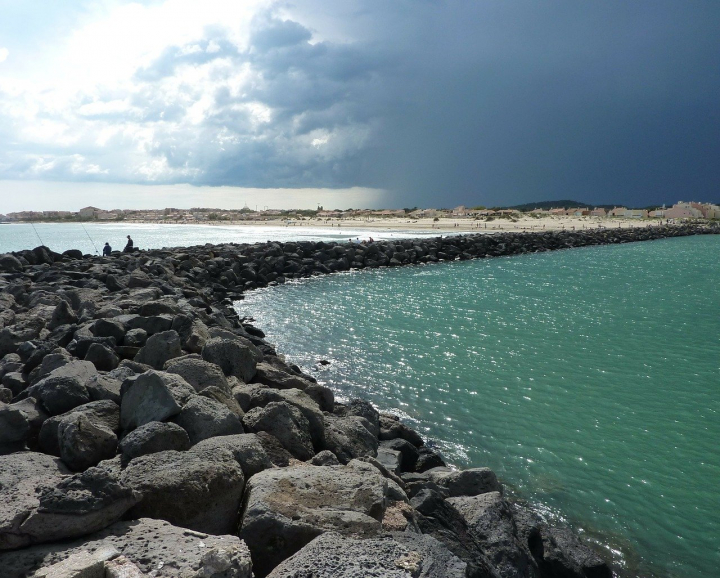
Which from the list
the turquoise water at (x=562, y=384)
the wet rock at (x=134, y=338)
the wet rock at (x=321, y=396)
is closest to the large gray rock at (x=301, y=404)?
the wet rock at (x=321, y=396)

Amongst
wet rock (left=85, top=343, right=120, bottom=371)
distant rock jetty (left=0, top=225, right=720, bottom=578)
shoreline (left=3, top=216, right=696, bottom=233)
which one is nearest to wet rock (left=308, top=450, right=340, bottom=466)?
distant rock jetty (left=0, top=225, right=720, bottom=578)

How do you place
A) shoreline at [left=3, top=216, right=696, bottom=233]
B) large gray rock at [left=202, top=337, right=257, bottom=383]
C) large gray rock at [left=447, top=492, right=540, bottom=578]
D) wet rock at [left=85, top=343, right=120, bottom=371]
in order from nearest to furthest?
large gray rock at [left=447, top=492, right=540, bottom=578]
wet rock at [left=85, top=343, right=120, bottom=371]
large gray rock at [left=202, top=337, right=257, bottom=383]
shoreline at [left=3, top=216, right=696, bottom=233]

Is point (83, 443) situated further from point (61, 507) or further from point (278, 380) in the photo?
point (278, 380)

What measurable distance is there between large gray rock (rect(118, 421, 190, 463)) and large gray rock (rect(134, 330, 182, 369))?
9.31 ft

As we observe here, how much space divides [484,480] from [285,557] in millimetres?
2861

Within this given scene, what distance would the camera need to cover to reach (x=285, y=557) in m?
3.09

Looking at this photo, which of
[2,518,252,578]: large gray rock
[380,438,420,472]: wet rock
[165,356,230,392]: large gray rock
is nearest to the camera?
[2,518,252,578]: large gray rock

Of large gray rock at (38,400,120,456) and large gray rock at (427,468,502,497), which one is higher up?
large gray rock at (38,400,120,456)

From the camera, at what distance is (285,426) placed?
498 centimetres

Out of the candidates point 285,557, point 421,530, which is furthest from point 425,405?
point 285,557

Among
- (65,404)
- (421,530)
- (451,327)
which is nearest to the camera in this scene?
(421,530)

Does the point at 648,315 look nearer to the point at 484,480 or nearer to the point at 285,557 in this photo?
the point at 484,480

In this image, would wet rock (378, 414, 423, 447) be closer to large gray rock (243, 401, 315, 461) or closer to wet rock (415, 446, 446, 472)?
wet rock (415, 446, 446, 472)

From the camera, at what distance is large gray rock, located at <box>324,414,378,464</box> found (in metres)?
5.41
